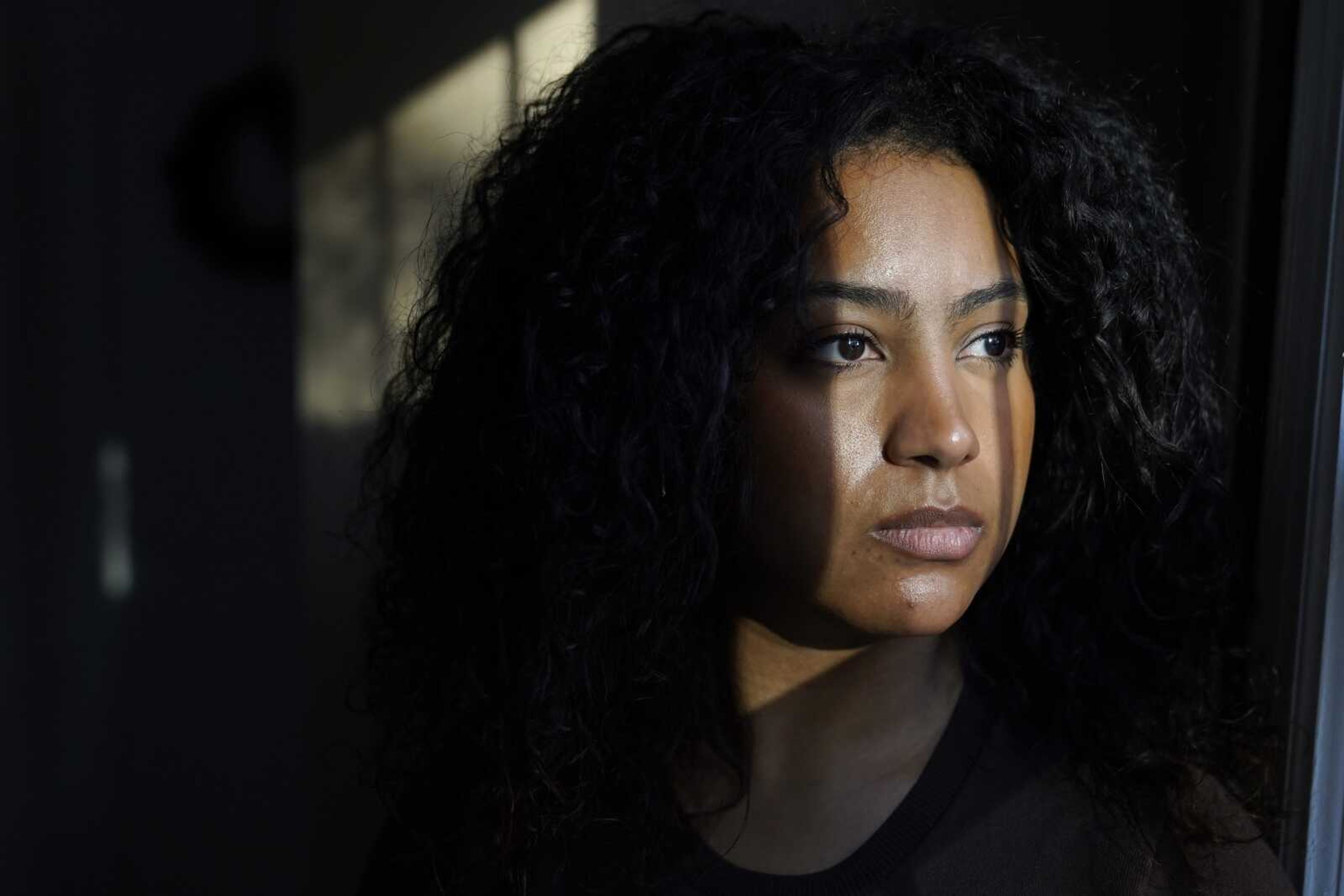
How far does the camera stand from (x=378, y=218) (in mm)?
2205

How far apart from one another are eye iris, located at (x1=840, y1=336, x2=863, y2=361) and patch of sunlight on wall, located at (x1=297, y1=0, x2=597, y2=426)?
116cm

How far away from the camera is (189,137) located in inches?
105

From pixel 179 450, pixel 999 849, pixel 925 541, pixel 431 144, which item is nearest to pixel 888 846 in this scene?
pixel 999 849

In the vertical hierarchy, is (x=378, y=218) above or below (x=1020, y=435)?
above

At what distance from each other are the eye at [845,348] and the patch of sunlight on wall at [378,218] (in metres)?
1.14

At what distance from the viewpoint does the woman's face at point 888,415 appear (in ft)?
3.46

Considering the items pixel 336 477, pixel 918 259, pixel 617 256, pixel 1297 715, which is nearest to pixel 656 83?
pixel 617 256

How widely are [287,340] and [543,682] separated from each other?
1712 millimetres

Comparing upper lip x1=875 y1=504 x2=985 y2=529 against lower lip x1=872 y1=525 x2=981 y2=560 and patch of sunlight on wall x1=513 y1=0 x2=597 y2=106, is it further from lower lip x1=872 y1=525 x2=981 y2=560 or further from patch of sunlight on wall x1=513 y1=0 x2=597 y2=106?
patch of sunlight on wall x1=513 y1=0 x2=597 y2=106

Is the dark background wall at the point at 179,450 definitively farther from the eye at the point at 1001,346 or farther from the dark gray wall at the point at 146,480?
the eye at the point at 1001,346

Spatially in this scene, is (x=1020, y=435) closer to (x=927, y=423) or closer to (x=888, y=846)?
(x=927, y=423)

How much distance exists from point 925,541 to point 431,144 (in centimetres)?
143

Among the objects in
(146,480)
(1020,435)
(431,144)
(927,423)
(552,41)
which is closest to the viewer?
(927,423)

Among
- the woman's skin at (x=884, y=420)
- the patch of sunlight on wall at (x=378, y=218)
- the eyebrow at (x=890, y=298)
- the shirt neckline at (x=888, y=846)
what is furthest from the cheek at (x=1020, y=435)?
the patch of sunlight on wall at (x=378, y=218)
